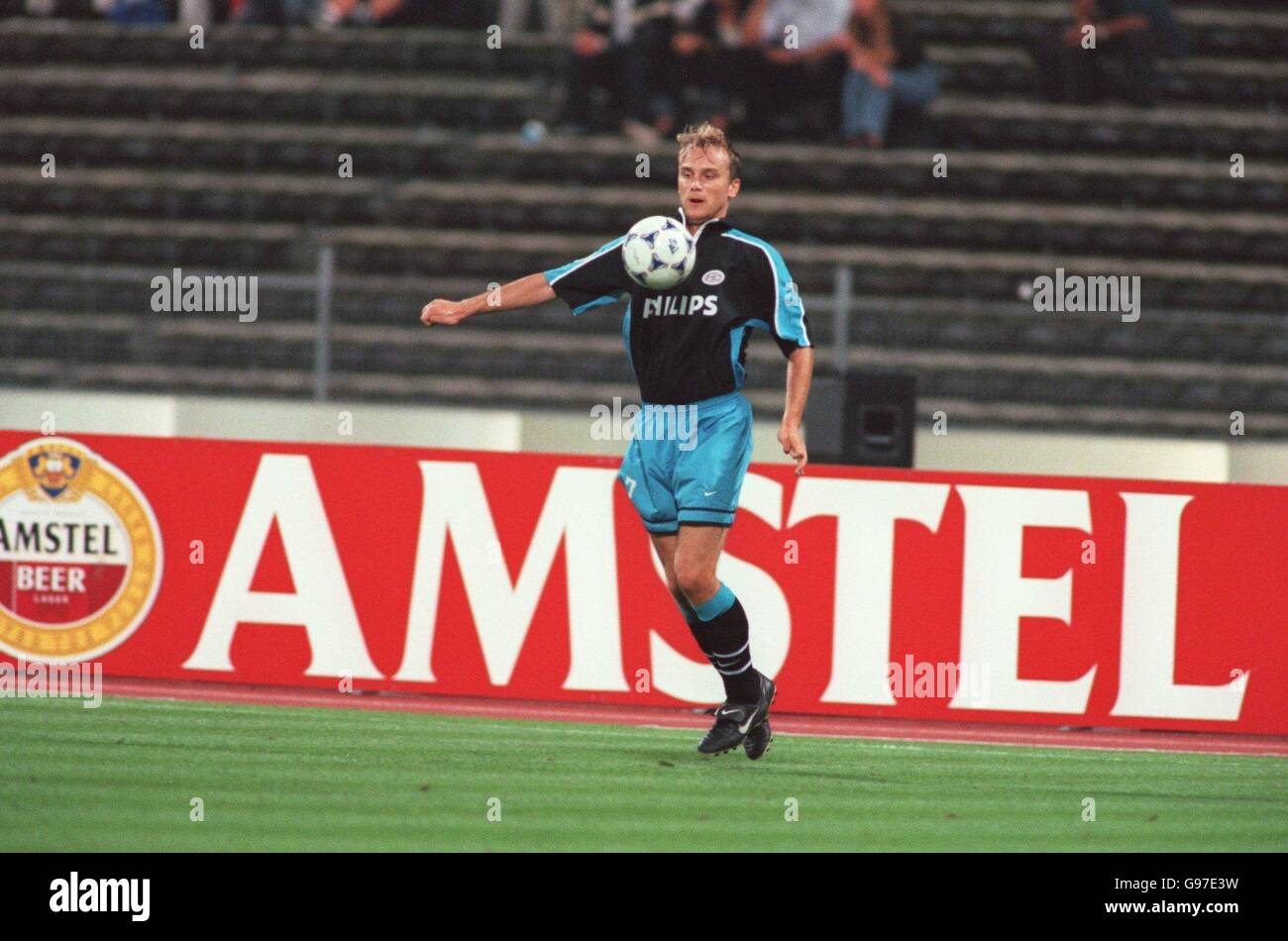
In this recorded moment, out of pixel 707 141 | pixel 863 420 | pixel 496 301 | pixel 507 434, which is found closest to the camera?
pixel 707 141

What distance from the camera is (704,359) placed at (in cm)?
709

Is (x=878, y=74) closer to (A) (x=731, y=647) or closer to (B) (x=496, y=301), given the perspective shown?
(B) (x=496, y=301)

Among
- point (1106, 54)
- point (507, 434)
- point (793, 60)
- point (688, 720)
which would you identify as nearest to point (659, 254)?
point (688, 720)

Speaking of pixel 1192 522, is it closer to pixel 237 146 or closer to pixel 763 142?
pixel 763 142

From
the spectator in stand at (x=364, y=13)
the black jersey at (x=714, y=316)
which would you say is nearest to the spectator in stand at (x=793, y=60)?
the spectator in stand at (x=364, y=13)

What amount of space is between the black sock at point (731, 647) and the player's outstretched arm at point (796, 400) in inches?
27.2

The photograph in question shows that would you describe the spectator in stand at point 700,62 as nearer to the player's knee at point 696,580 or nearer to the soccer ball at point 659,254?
the soccer ball at point 659,254

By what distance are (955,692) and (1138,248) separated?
302 inches

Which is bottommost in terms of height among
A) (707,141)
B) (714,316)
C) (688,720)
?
(688,720)

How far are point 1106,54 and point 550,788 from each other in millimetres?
11702

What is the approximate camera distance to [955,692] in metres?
8.85

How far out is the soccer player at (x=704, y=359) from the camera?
706 cm

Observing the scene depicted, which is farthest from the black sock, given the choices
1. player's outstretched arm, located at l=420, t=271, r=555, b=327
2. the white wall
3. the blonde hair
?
the white wall

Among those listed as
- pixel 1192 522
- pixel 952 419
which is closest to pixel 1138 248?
pixel 952 419
